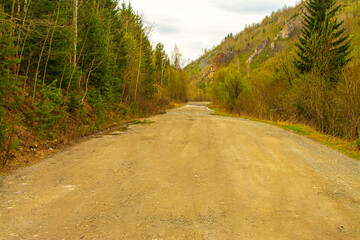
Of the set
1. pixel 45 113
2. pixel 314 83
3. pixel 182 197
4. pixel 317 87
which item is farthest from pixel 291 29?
pixel 182 197

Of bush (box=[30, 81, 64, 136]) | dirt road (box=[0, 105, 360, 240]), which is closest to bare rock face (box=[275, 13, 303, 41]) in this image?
dirt road (box=[0, 105, 360, 240])

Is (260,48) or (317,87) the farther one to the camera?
(260,48)

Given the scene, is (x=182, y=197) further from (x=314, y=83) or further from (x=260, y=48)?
(x=260, y=48)

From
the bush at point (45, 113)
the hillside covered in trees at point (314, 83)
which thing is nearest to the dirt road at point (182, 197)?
the bush at point (45, 113)

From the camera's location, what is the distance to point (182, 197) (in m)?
4.12

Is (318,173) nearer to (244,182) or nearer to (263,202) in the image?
(244,182)

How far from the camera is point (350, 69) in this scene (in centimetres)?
1170

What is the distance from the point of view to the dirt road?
3.10m

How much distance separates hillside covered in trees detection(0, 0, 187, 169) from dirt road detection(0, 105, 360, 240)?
1822 mm

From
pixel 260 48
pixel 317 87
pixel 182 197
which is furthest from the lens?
pixel 260 48

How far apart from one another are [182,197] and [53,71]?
938cm

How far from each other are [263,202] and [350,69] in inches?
443

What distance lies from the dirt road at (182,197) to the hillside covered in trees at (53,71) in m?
1.82

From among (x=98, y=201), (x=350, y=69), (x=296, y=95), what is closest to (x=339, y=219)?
(x=98, y=201)
